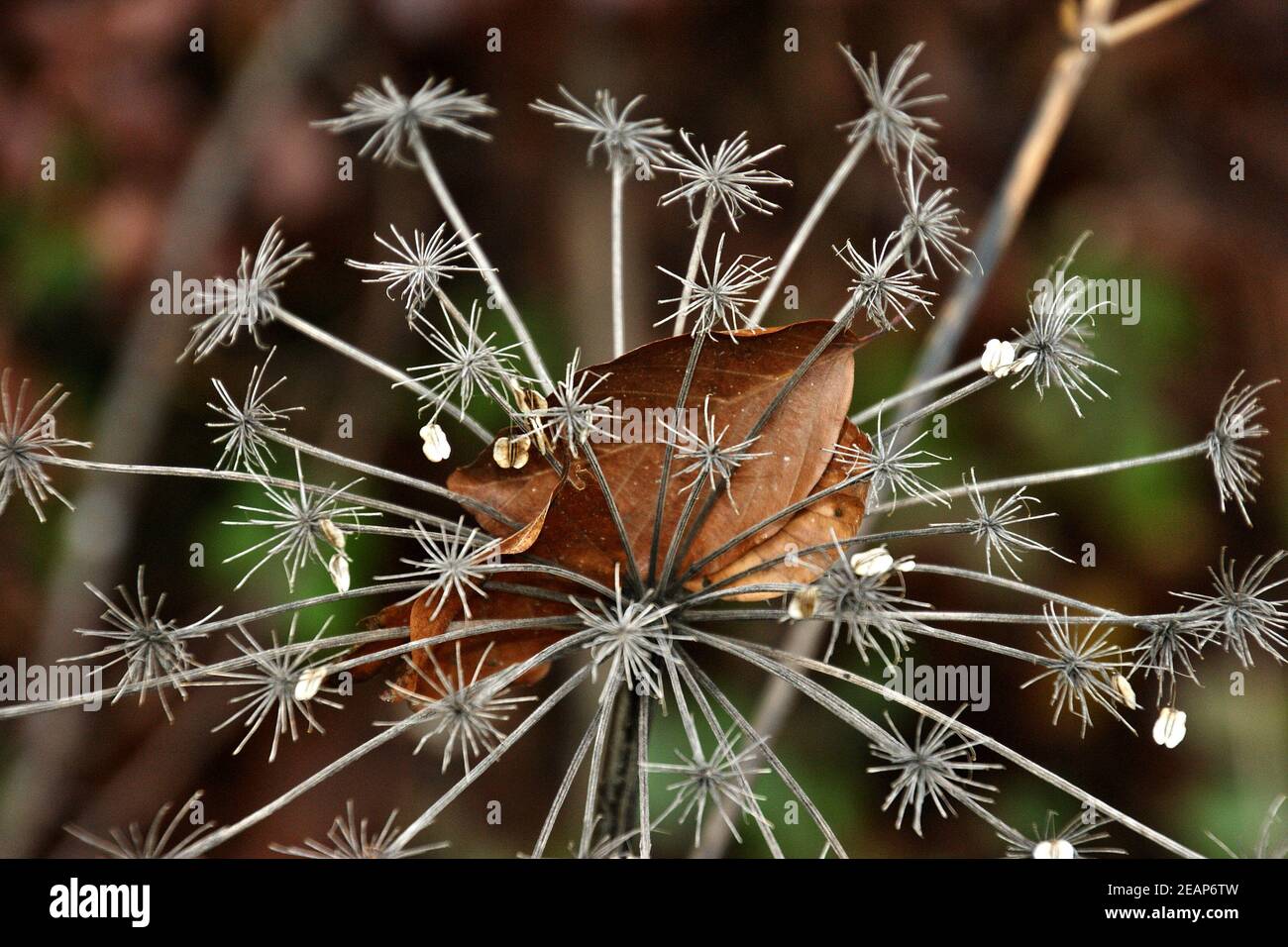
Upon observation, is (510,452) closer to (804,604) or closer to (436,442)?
(436,442)

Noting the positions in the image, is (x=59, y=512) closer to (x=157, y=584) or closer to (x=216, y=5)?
(x=157, y=584)

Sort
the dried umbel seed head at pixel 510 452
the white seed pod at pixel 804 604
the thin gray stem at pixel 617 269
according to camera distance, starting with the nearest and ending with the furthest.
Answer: the white seed pod at pixel 804 604 < the dried umbel seed head at pixel 510 452 < the thin gray stem at pixel 617 269

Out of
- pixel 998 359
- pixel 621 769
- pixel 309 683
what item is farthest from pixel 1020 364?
pixel 309 683

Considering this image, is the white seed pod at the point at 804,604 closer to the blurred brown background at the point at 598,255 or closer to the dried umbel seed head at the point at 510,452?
the dried umbel seed head at the point at 510,452

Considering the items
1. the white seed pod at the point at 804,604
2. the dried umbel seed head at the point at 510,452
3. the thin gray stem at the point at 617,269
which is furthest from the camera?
the thin gray stem at the point at 617,269

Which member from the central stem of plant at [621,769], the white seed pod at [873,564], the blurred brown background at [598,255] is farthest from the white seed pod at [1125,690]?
the blurred brown background at [598,255]

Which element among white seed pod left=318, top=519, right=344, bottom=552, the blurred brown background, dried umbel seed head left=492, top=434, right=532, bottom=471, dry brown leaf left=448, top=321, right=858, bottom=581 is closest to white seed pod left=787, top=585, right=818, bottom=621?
dry brown leaf left=448, top=321, right=858, bottom=581

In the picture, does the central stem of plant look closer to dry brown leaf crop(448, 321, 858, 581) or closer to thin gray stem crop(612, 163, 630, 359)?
dry brown leaf crop(448, 321, 858, 581)

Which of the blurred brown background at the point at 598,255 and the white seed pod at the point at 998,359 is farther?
the blurred brown background at the point at 598,255
